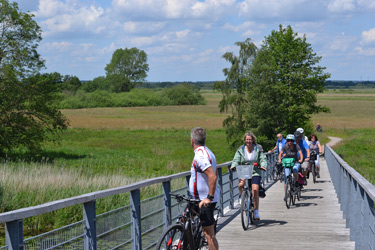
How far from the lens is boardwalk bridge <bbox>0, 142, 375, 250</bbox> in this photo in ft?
16.1

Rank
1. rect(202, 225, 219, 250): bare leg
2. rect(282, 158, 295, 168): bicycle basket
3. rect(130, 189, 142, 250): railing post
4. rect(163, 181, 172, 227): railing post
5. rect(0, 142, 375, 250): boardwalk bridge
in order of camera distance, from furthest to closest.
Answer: rect(282, 158, 295, 168): bicycle basket < rect(163, 181, 172, 227): railing post < rect(130, 189, 142, 250): railing post < rect(202, 225, 219, 250): bare leg < rect(0, 142, 375, 250): boardwalk bridge

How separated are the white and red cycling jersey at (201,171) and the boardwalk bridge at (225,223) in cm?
65

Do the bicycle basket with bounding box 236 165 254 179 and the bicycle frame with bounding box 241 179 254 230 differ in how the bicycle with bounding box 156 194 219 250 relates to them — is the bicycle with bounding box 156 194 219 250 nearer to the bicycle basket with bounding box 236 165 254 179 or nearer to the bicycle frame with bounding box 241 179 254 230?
the bicycle frame with bounding box 241 179 254 230

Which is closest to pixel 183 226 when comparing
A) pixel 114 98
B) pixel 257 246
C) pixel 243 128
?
pixel 257 246

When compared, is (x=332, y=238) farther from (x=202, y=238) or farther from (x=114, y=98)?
(x=114, y=98)

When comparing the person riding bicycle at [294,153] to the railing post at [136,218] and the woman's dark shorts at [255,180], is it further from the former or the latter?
the railing post at [136,218]

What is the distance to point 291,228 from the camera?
32.8 feet

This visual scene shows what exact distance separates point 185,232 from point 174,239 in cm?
20

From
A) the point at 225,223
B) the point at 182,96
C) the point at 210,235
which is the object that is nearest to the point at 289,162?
the point at 225,223

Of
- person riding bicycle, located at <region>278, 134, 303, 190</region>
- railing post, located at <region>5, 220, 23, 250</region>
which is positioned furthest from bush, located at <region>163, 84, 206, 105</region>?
railing post, located at <region>5, 220, 23, 250</region>

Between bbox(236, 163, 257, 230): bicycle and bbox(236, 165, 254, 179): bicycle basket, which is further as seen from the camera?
bbox(236, 165, 254, 179): bicycle basket

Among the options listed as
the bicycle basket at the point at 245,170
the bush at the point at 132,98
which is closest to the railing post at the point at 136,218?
the bicycle basket at the point at 245,170

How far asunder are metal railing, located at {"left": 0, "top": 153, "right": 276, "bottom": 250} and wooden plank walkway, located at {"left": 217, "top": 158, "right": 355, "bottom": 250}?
1383 millimetres

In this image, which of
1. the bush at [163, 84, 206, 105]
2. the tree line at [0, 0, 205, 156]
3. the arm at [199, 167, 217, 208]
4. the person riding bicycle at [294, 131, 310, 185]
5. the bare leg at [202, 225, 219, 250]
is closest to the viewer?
the arm at [199, 167, 217, 208]
